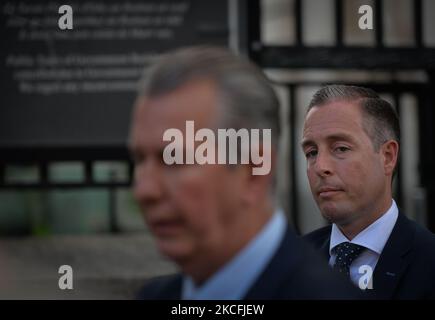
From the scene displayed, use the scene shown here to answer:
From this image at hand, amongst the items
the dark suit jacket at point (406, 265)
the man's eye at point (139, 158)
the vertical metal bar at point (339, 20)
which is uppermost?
the vertical metal bar at point (339, 20)

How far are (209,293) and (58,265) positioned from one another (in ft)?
14.5

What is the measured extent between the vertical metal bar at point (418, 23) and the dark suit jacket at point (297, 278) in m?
4.16

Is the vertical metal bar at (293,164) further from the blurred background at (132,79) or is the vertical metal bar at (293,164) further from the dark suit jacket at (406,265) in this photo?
the dark suit jacket at (406,265)

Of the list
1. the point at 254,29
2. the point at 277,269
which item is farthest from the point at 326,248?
the point at 254,29

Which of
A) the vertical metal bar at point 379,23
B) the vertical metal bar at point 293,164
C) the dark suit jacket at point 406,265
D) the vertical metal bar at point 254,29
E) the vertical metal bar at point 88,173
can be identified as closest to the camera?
the dark suit jacket at point 406,265

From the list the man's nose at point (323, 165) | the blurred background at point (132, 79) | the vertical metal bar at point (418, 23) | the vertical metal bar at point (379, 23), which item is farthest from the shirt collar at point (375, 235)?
the vertical metal bar at point (418, 23)

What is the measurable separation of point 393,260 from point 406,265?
25mm

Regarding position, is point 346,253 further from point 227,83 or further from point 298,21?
point 298,21

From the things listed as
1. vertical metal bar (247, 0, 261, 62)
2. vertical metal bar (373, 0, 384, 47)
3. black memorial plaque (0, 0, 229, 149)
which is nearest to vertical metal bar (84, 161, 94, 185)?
black memorial plaque (0, 0, 229, 149)

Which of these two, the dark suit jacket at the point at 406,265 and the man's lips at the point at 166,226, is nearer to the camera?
the man's lips at the point at 166,226

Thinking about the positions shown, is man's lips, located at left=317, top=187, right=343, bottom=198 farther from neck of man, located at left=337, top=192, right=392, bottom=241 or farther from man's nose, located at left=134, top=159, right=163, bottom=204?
man's nose, located at left=134, top=159, right=163, bottom=204

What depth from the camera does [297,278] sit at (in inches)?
39.8

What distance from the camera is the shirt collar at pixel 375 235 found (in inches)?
65.4
